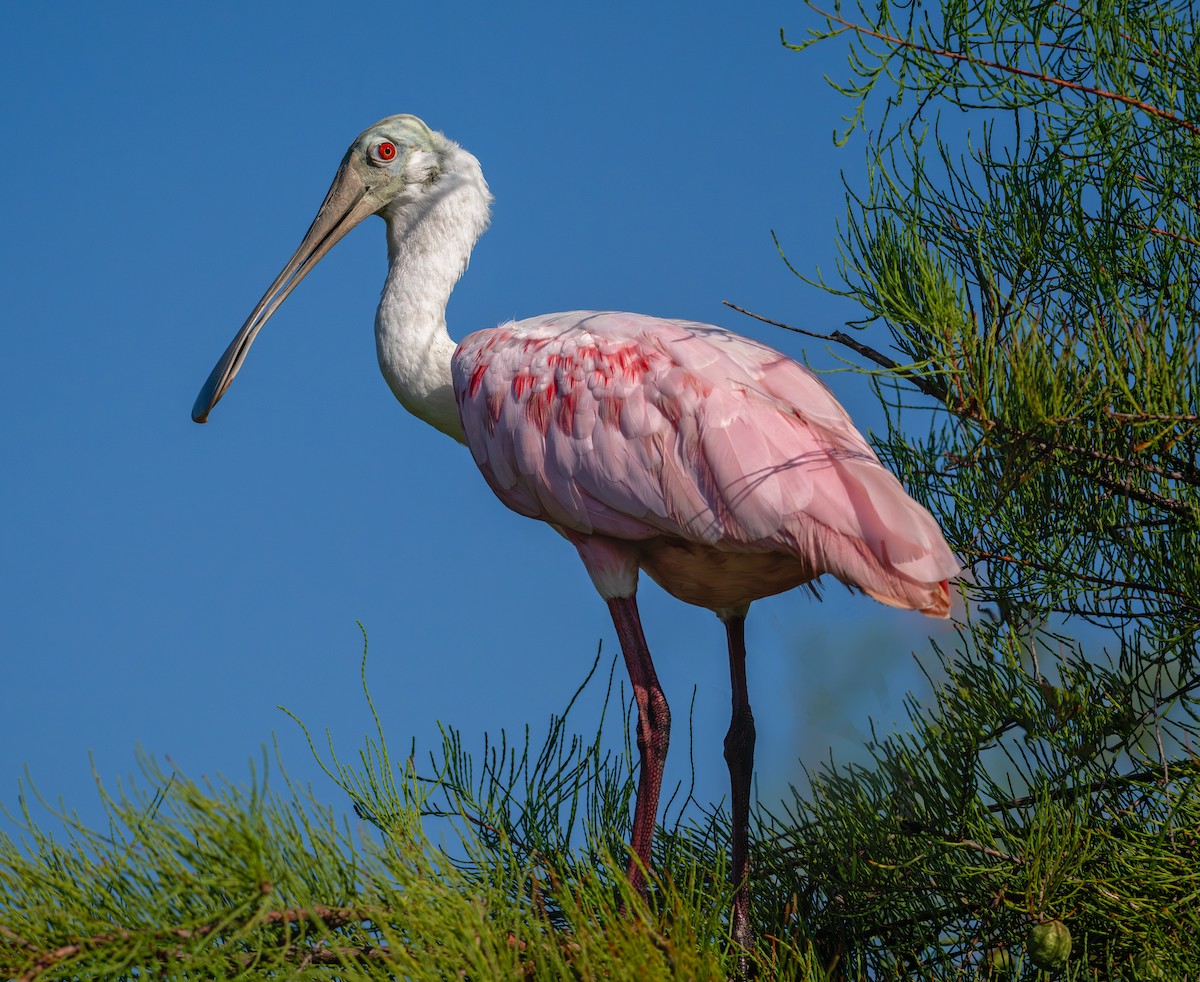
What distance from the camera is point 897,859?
3.19m

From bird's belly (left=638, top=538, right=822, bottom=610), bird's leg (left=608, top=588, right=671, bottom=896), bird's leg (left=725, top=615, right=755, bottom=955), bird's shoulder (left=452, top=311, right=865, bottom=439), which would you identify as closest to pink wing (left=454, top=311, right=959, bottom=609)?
bird's shoulder (left=452, top=311, right=865, bottom=439)

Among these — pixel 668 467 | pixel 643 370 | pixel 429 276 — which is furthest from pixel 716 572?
pixel 429 276

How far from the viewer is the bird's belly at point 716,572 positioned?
3.72 meters

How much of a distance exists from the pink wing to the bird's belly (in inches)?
5.1

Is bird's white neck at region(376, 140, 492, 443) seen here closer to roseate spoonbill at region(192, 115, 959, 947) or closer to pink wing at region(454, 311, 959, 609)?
roseate spoonbill at region(192, 115, 959, 947)

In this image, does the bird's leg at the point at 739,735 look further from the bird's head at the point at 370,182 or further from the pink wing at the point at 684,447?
the bird's head at the point at 370,182

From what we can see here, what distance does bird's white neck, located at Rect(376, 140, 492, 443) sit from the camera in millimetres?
4539

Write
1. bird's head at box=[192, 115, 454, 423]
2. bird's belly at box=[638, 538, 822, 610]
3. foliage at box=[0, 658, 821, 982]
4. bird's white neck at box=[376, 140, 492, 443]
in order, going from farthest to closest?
bird's head at box=[192, 115, 454, 423]
bird's white neck at box=[376, 140, 492, 443]
bird's belly at box=[638, 538, 822, 610]
foliage at box=[0, 658, 821, 982]

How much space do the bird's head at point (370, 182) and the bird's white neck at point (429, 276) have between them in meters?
0.03

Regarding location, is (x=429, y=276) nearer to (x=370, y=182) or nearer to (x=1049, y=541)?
(x=370, y=182)

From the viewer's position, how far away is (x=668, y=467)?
3.61m

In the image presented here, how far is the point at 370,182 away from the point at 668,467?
2.05 meters

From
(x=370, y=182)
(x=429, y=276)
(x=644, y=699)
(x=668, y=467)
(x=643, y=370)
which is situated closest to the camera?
(x=668, y=467)

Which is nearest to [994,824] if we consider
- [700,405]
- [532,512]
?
[700,405]
